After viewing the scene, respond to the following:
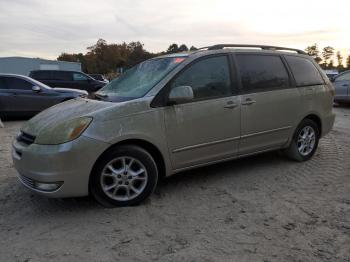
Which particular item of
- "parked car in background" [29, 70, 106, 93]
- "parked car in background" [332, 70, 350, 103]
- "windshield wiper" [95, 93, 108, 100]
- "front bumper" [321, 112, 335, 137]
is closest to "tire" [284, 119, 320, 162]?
"front bumper" [321, 112, 335, 137]

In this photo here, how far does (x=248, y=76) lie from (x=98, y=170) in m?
2.42

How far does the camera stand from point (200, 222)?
3.77 m

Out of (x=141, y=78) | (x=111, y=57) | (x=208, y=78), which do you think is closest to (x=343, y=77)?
(x=208, y=78)

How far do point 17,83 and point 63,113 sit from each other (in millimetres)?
8202

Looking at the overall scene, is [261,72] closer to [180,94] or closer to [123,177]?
[180,94]

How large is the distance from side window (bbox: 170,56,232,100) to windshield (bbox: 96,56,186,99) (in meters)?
0.19

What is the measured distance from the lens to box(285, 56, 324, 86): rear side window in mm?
5738

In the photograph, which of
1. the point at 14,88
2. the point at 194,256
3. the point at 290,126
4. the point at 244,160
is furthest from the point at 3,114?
the point at 194,256

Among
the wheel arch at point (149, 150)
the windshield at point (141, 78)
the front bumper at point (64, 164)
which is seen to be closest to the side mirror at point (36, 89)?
the windshield at point (141, 78)

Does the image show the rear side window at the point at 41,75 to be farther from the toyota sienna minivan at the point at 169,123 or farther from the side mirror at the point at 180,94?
the side mirror at the point at 180,94

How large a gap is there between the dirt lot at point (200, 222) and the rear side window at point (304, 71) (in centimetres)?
142

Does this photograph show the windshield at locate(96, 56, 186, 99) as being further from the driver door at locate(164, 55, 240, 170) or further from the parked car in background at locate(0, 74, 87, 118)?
the parked car in background at locate(0, 74, 87, 118)

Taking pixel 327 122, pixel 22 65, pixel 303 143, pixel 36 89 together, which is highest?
pixel 22 65

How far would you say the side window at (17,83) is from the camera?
11.5m
